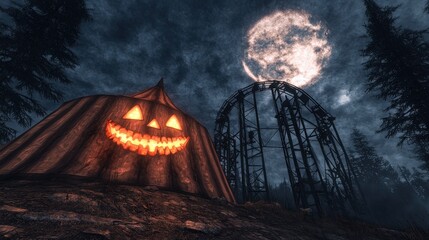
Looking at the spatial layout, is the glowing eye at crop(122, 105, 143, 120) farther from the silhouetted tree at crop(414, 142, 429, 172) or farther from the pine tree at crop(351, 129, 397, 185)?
the pine tree at crop(351, 129, 397, 185)

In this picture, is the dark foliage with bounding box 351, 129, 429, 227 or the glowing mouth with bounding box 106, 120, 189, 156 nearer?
the glowing mouth with bounding box 106, 120, 189, 156

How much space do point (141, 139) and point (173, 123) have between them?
725 millimetres

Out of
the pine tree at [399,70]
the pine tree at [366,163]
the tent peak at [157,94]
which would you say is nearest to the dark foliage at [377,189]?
the pine tree at [366,163]

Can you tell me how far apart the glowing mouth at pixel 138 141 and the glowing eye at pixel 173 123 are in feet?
1.32

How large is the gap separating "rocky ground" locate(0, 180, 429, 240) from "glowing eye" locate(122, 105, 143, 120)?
1284 millimetres

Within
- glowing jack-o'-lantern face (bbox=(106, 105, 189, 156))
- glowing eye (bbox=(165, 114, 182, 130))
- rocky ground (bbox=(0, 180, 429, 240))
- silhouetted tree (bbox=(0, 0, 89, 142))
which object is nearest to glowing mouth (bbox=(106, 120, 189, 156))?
glowing jack-o'-lantern face (bbox=(106, 105, 189, 156))

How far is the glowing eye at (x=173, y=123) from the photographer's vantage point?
12.2ft

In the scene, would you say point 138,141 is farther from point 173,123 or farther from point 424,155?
point 424,155

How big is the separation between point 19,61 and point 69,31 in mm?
2495

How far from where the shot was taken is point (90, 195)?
81.5 inches

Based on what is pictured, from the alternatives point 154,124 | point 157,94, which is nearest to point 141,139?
point 154,124

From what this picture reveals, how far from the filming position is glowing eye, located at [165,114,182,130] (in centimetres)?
371

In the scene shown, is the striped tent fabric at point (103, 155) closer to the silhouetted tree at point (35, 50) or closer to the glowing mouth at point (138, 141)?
the glowing mouth at point (138, 141)

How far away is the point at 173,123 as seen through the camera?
12.4 feet
